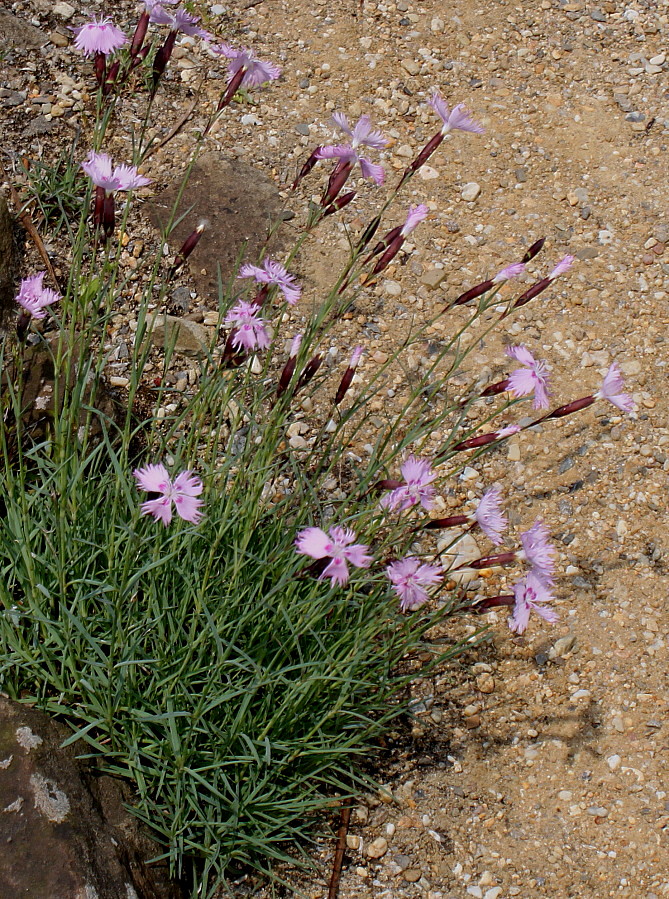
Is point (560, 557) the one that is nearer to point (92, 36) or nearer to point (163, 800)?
point (163, 800)

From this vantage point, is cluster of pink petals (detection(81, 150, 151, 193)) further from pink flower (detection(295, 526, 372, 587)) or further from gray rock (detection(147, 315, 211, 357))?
gray rock (detection(147, 315, 211, 357))

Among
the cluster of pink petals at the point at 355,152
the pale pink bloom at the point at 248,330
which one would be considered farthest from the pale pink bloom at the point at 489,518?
the cluster of pink petals at the point at 355,152

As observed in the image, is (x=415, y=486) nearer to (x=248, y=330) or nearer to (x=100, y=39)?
(x=248, y=330)

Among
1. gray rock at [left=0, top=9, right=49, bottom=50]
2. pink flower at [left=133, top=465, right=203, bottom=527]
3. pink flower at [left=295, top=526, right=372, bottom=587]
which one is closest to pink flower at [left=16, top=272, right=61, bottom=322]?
pink flower at [left=133, top=465, right=203, bottom=527]

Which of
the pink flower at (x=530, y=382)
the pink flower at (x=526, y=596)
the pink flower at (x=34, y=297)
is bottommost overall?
the pink flower at (x=526, y=596)

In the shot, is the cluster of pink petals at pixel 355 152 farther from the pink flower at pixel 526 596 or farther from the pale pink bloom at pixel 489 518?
the pink flower at pixel 526 596

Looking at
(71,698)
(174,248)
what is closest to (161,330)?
(174,248)
